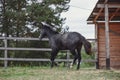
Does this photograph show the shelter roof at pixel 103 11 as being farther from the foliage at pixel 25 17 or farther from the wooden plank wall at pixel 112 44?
the foliage at pixel 25 17

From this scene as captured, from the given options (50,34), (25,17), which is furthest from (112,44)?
(25,17)

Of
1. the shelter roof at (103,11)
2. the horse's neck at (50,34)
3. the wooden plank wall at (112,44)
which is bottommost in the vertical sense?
the wooden plank wall at (112,44)

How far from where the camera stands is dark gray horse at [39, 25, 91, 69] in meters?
16.4

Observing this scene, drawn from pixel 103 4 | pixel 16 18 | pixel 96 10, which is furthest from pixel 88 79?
pixel 16 18

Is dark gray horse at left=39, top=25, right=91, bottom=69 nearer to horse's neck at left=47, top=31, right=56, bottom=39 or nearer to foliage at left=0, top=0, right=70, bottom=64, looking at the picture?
horse's neck at left=47, top=31, right=56, bottom=39

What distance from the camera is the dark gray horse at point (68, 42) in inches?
647

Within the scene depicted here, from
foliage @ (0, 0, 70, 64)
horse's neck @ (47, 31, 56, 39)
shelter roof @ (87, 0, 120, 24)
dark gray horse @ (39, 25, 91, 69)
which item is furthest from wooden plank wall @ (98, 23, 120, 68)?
foliage @ (0, 0, 70, 64)

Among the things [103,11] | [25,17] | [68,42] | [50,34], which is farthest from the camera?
[25,17]

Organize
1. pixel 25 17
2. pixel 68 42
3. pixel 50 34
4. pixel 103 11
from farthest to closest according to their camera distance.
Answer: pixel 25 17
pixel 103 11
pixel 50 34
pixel 68 42

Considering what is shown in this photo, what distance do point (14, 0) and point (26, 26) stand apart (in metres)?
2.45

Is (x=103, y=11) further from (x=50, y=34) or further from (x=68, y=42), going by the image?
(x=68, y=42)

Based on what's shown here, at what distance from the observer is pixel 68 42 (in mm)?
16656

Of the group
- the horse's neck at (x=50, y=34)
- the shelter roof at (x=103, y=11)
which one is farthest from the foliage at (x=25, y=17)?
the horse's neck at (x=50, y=34)

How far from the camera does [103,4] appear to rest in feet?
56.3
